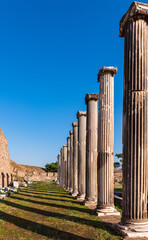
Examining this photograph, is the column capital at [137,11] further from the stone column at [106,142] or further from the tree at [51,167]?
the tree at [51,167]

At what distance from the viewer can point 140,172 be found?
5.93 metres

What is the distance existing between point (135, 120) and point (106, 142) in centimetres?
330

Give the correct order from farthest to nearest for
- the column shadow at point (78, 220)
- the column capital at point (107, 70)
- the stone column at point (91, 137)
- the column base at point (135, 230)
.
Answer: the stone column at point (91, 137) < the column capital at point (107, 70) < the column shadow at point (78, 220) < the column base at point (135, 230)

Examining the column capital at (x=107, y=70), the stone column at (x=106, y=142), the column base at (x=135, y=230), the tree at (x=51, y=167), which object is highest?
the column capital at (x=107, y=70)

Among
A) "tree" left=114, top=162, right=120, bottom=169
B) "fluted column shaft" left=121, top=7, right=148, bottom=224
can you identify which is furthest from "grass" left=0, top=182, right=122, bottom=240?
"tree" left=114, top=162, right=120, bottom=169

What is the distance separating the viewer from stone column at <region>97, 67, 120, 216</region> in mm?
8867

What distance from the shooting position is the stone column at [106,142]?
887 cm

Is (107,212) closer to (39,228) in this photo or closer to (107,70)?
(39,228)

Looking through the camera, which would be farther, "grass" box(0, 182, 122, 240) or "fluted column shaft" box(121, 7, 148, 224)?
"grass" box(0, 182, 122, 240)

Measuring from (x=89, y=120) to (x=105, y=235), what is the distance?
647cm

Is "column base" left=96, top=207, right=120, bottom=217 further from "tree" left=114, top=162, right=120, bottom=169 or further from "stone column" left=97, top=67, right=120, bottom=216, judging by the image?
"tree" left=114, top=162, right=120, bottom=169

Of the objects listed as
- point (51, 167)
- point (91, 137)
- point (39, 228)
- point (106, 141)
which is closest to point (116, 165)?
point (51, 167)

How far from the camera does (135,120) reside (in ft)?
19.9

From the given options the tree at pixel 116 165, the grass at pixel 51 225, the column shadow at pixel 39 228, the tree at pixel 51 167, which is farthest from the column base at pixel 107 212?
the tree at pixel 116 165
